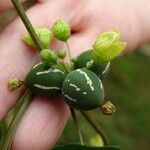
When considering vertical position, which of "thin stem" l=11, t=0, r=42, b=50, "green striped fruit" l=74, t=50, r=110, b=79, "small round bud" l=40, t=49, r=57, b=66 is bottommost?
"green striped fruit" l=74, t=50, r=110, b=79

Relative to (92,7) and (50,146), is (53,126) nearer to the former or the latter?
(50,146)

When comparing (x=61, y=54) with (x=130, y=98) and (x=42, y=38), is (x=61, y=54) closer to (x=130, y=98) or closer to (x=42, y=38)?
(x=42, y=38)

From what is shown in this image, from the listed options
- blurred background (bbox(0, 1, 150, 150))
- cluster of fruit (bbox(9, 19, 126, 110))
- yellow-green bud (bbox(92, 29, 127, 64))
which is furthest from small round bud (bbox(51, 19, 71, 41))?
blurred background (bbox(0, 1, 150, 150))

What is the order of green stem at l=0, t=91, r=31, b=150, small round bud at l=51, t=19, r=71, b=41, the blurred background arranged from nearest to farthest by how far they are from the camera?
green stem at l=0, t=91, r=31, b=150
small round bud at l=51, t=19, r=71, b=41
the blurred background

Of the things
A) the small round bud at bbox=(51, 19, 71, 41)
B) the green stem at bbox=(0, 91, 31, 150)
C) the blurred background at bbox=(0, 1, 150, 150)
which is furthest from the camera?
the blurred background at bbox=(0, 1, 150, 150)

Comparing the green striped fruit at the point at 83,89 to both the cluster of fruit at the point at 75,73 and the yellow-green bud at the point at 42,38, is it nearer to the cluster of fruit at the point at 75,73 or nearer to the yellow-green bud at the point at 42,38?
the cluster of fruit at the point at 75,73

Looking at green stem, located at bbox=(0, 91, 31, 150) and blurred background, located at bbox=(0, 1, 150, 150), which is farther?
blurred background, located at bbox=(0, 1, 150, 150)

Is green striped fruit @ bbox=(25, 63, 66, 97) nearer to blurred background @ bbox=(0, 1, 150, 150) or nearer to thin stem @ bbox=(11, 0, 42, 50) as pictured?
thin stem @ bbox=(11, 0, 42, 50)

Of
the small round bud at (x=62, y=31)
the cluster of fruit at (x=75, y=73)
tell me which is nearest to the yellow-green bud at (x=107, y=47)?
the cluster of fruit at (x=75, y=73)
